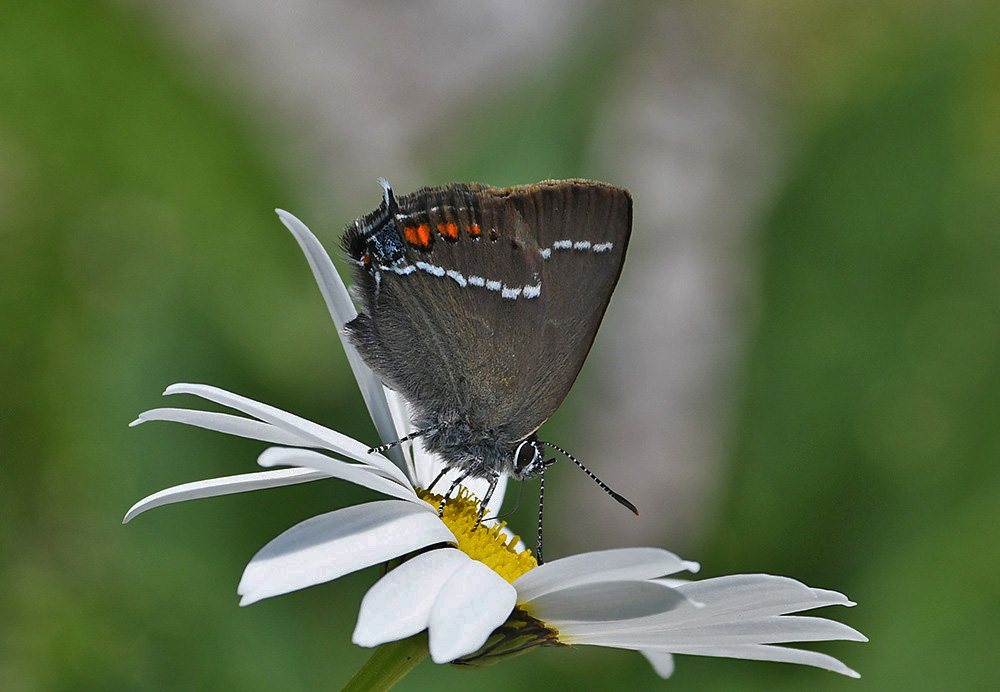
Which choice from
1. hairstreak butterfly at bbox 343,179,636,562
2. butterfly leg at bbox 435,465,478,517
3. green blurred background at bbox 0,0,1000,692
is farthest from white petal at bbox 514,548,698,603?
green blurred background at bbox 0,0,1000,692

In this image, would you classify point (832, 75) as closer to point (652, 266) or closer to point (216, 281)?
point (652, 266)

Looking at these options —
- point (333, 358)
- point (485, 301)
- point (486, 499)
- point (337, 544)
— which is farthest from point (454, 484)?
point (333, 358)

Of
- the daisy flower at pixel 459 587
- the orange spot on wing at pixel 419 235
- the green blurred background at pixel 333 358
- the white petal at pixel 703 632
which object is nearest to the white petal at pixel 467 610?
the daisy flower at pixel 459 587

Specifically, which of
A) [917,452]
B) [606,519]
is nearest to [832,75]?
[917,452]

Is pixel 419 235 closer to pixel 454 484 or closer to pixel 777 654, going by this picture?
pixel 454 484

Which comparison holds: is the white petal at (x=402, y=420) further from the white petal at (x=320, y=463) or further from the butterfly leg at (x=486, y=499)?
the white petal at (x=320, y=463)

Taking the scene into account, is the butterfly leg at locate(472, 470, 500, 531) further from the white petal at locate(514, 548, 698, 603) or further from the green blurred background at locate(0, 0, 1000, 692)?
the green blurred background at locate(0, 0, 1000, 692)
